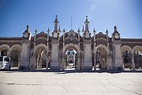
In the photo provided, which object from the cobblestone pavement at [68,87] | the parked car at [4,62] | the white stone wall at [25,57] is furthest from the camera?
the white stone wall at [25,57]

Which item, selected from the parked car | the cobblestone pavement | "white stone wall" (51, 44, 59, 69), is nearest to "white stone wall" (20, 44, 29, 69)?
the parked car

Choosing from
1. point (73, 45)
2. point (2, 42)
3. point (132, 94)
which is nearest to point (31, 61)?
point (2, 42)

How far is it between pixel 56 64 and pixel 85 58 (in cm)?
566

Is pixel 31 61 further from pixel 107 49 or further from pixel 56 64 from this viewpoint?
pixel 107 49

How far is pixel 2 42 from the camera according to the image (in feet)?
87.4

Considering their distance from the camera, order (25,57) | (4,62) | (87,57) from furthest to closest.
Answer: (25,57) → (87,57) → (4,62)

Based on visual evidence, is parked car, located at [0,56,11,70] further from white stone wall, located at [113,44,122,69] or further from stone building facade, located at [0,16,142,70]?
white stone wall, located at [113,44,122,69]

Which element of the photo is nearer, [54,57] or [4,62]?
[4,62]

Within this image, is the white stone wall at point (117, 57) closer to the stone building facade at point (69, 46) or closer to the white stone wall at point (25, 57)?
the stone building facade at point (69, 46)

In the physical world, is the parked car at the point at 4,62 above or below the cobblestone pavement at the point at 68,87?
above

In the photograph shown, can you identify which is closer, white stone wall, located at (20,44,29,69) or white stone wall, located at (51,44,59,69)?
white stone wall, located at (51,44,59,69)

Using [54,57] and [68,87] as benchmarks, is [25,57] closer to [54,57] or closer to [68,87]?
[54,57]

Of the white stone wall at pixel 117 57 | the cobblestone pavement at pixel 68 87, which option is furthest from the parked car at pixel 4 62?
the white stone wall at pixel 117 57

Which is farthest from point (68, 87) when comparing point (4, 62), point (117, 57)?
point (117, 57)
